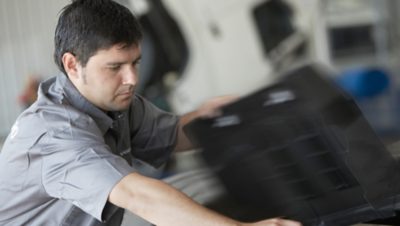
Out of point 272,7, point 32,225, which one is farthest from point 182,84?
point 32,225

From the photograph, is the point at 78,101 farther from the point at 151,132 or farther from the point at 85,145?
the point at 151,132

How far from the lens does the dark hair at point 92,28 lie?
1.19m

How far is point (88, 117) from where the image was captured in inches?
48.6

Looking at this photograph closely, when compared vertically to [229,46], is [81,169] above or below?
above

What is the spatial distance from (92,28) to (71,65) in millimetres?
93

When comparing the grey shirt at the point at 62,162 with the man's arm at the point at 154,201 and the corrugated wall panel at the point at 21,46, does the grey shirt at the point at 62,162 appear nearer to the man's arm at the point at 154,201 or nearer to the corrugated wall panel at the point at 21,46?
the man's arm at the point at 154,201

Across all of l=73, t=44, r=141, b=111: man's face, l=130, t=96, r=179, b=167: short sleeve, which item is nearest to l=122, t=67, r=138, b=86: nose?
l=73, t=44, r=141, b=111: man's face

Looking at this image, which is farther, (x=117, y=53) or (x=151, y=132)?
(x=151, y=132)

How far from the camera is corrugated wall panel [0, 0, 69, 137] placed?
4.89m

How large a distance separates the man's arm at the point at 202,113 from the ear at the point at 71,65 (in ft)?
0.96

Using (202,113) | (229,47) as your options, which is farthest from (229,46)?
(202,113)

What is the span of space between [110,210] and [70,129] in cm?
18

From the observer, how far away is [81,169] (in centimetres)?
111

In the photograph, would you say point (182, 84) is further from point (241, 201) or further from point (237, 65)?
point (241, 201)
